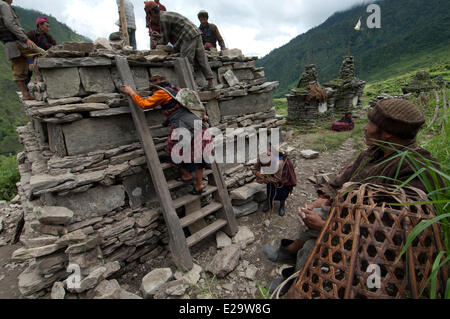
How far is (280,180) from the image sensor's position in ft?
12.6

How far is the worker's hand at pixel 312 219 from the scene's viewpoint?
78.3 inches

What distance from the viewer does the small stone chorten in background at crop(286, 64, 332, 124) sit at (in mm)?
11969

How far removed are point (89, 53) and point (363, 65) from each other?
63.0m

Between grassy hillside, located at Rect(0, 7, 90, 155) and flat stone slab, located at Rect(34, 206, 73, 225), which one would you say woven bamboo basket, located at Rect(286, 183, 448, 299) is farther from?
grassy hillside, located at Rect(0, 7, 90, 155)

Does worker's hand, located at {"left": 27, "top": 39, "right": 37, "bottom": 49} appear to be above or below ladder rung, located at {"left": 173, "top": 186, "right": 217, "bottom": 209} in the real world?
above

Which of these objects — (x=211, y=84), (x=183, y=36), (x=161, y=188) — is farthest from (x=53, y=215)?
(x=183, y=36)

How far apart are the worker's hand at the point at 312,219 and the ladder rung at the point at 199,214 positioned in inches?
61.3

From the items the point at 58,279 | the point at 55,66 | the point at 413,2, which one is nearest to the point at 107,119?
the point at 55,66

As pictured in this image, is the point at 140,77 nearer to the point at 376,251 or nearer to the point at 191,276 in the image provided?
the point at 191,276

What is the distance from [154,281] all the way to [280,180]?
245 cm

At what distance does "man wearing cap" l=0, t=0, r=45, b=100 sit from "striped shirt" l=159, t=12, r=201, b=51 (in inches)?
88.1

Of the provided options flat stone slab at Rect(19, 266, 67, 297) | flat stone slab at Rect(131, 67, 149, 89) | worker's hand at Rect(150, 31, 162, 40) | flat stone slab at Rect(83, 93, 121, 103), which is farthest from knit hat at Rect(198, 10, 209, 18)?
flat stone slab at Rect(19, 266, 67, 297)

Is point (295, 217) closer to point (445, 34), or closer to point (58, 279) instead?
point (58, 279)

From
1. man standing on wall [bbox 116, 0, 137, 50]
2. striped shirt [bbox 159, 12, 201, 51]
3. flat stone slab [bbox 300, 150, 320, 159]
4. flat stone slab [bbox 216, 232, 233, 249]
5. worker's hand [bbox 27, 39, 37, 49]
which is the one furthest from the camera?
flat stone slab [bbox 300, 150, 320, 159]
